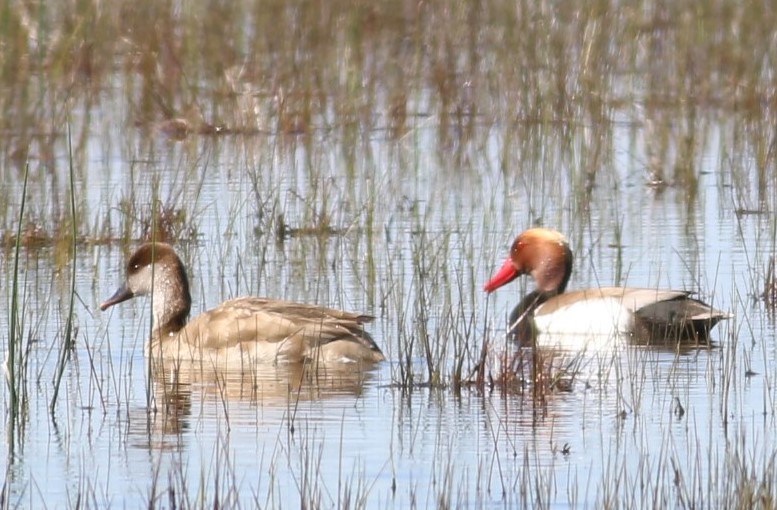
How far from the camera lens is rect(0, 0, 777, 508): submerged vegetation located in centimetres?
754

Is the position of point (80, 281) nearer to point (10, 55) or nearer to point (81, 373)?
point (81, 373)

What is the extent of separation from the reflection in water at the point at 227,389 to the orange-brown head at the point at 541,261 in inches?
86.1

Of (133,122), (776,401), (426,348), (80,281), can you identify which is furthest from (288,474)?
(133,122)

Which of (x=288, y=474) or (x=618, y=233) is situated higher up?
(x=618, y=233)

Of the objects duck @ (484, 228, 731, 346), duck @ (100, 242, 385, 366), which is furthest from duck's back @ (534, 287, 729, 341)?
duck @ (100, 242, 385, 366)

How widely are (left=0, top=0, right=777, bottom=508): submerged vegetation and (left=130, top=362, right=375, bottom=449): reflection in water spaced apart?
0.03 metres

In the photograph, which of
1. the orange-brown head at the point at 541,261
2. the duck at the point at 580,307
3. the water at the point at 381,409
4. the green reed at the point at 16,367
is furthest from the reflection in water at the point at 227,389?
the orange-brown head at the point at 541,261

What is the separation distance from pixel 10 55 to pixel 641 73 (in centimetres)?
598

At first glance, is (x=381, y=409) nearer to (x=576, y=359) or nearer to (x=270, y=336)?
(x=576, y=359)

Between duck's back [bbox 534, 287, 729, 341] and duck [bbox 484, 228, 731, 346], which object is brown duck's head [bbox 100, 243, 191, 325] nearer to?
duck [bbox 484, 228, 731, 346]

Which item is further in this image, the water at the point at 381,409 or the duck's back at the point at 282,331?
the duck's back at the point at 282,331

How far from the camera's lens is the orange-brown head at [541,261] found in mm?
11781

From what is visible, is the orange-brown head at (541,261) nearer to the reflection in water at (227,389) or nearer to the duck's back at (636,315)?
the duck's back at (636,315)

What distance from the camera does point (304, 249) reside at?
1245 cm
